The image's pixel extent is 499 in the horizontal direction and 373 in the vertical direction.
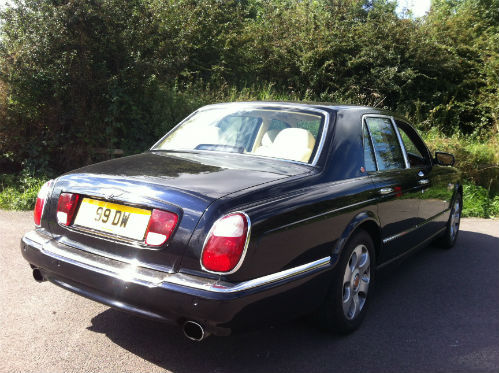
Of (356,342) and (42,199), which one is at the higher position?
(42,199)

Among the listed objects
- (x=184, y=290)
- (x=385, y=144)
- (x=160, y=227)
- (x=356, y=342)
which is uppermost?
(x=385, y=144)

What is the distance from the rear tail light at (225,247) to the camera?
2434 mm

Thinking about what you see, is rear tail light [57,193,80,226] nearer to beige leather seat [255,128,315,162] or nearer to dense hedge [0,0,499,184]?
beige leather seat [255,128,315,162]

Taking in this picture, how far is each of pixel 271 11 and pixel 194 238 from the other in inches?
546

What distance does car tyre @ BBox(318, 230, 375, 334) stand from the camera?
10.4ft

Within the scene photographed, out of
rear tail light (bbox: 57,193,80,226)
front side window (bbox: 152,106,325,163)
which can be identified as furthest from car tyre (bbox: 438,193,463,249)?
rear tail light (bbox: 57,193,80,226)

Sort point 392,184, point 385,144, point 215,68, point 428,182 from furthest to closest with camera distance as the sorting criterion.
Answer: point 215,68
point 428,182
point 385,144
point 392,184

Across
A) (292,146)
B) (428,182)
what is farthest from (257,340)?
(428,182)

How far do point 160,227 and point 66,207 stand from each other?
2.64ft

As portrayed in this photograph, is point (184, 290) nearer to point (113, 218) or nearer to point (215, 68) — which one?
point (113, 218)

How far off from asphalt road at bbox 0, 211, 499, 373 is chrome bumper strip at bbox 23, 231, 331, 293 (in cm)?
62

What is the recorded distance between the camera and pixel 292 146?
3535mm

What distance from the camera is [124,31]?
8648 millimetres

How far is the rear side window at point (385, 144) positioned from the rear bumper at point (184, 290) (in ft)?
4.63
